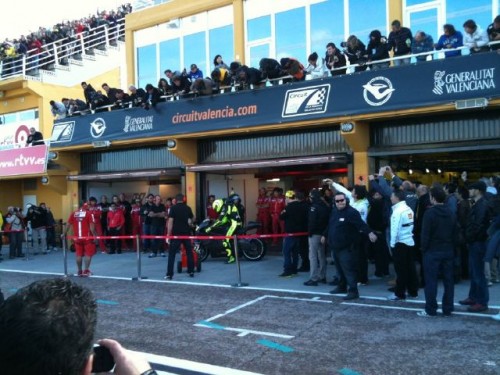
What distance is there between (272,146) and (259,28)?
14.2 feet

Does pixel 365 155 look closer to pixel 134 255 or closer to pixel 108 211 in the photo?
pixel 134 255

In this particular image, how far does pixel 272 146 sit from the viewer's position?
15.4m

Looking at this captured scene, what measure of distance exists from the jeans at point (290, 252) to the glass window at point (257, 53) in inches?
294

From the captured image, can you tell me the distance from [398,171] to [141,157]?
9.10 metres

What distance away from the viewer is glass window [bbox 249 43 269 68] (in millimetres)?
16906

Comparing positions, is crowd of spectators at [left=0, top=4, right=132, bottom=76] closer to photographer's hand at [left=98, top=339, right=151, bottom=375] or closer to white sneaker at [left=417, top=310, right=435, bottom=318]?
white sneaker at [left=417, top=310, right=435, bottom=318]

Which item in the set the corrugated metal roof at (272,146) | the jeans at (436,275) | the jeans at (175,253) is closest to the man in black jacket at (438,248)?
the jeans at (436,275)

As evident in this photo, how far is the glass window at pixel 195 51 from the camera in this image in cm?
1842

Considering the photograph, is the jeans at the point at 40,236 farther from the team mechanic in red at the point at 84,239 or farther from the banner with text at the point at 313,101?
the team mechanic in red at the point at 84,239

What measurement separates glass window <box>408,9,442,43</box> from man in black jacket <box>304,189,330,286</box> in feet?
20.4

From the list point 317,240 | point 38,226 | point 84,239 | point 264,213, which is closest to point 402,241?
point 317,240

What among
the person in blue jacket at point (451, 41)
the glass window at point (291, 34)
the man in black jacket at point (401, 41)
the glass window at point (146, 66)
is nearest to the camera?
the person in blue jacket at point (451, 41)

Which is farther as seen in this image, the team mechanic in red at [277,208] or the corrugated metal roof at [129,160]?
the corrugated metal roof at [129,160]

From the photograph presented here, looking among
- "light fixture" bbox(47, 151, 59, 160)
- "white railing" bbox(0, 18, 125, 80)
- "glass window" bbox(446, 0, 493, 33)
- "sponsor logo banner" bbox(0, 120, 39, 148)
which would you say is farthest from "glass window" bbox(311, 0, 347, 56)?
"sponsor logo banner" bbox(0, 120, 39, 148)
